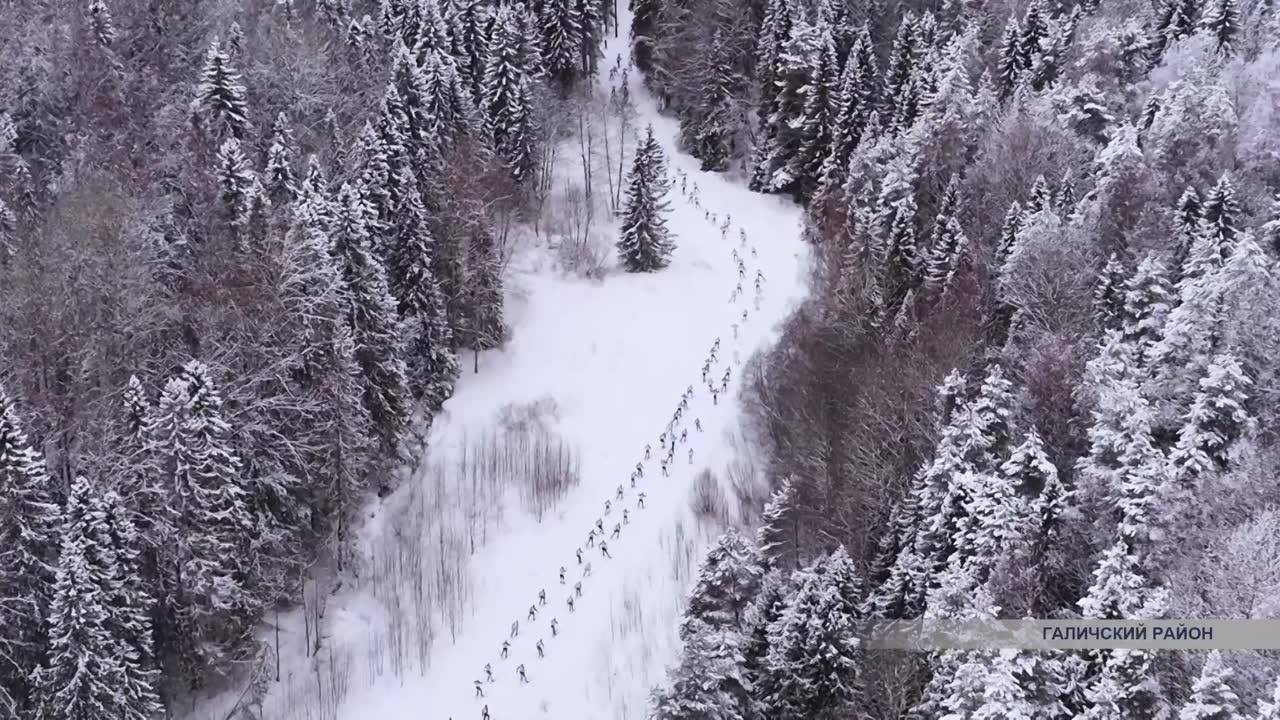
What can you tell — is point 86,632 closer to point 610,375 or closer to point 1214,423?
point 610,375

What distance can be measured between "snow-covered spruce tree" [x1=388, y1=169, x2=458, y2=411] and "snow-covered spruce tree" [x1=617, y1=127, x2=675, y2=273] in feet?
50.3

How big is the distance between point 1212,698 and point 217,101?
4549 cm

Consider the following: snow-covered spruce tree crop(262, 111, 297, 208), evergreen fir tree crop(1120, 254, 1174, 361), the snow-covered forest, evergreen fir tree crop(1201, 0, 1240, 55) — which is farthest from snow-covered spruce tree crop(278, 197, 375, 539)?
evergreen fir tree crop(1201, 0, 1240, 55)

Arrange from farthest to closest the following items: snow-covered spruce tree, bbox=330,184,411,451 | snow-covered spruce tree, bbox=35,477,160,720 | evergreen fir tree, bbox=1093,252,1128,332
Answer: snow-covered spruce tree, bbox=330,184,411,451, evergreen fir tree, bbox=1093,252,1128,332, snow-covered spruce tree, bbox=35,477,160,720

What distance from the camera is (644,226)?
63875 mm

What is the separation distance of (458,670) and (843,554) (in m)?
15.6

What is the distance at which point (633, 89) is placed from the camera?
84062 millimetres

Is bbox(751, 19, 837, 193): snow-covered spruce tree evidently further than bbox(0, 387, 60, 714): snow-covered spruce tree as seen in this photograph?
Yes

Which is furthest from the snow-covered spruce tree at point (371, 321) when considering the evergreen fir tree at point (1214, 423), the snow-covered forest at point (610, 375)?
the evergreen fir tree at point (1214, 423)

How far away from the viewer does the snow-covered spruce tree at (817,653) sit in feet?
113

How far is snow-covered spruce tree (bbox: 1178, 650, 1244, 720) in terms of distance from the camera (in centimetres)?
2253

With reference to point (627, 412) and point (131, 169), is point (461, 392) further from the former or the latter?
point (131, 169)

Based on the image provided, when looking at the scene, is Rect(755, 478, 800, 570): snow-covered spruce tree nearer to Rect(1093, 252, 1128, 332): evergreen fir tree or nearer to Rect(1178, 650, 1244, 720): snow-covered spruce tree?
Rect(1093, 252, 1128, 332): evergreen fir tree

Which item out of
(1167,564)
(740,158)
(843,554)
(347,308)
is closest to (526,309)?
(347,308)
